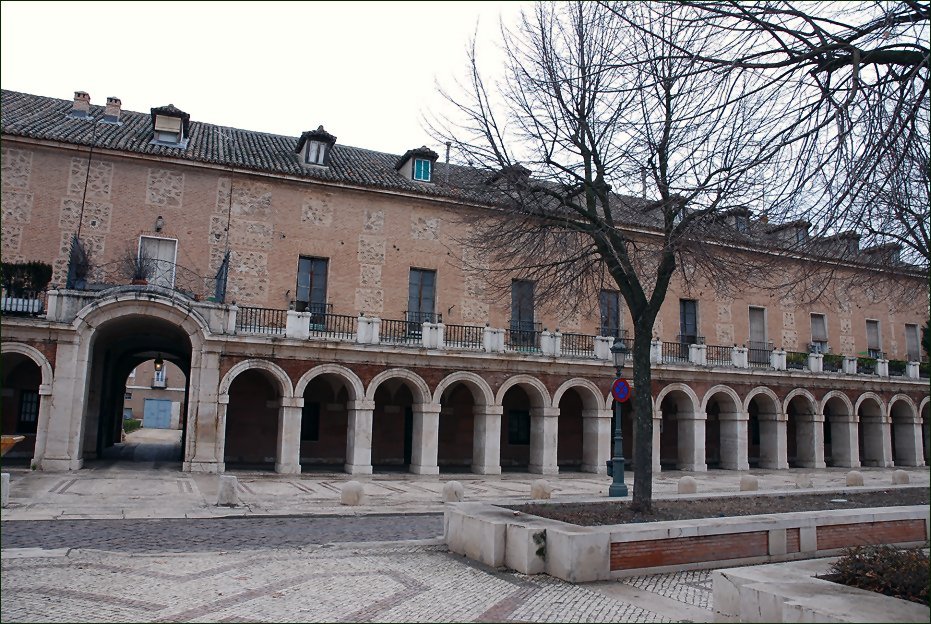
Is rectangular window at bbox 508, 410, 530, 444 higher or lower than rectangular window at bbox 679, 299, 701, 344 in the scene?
lower

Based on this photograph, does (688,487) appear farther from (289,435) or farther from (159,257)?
(159,257)

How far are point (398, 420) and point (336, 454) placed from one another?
2.77 meters

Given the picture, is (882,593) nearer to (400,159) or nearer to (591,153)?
(591,153)

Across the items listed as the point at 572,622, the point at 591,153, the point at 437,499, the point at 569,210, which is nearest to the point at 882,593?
the point at 572,622

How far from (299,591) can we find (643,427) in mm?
6082

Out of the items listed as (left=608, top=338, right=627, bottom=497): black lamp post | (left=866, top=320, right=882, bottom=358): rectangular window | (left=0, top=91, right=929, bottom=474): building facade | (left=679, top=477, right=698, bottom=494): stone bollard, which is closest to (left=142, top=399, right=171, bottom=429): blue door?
(left=0, top=91, right=929, bottom=474): building facade

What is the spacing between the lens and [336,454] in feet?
86.2

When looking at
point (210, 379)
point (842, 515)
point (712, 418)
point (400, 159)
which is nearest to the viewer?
point (842, 515)

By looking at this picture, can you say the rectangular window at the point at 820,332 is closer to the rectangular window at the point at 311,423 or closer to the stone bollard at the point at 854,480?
the stone bollard at the point at 854,480

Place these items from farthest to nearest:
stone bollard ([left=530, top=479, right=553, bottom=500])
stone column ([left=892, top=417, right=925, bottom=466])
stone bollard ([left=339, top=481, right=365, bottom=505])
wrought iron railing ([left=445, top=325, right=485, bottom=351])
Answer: stone column ([left=892, top=417, right=925, bottom=466])
wrought iron railing ([left=445, top=325, right=485, bottom=351])
stone bollard ([left=530, top=479, right=553, bottom=500])
stone bollard ([left=339, top=481, right=365, bottom=505])

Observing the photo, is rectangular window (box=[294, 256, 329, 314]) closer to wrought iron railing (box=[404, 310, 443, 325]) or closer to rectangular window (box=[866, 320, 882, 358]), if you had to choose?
wrought iron railing (box=[404, 310, 443, 325])

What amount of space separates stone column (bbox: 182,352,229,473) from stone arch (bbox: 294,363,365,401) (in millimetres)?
2392

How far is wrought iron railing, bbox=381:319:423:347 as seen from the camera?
25047mm

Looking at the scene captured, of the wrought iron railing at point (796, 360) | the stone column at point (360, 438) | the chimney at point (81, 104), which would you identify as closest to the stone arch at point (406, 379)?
the stone column at point (360, 438)
